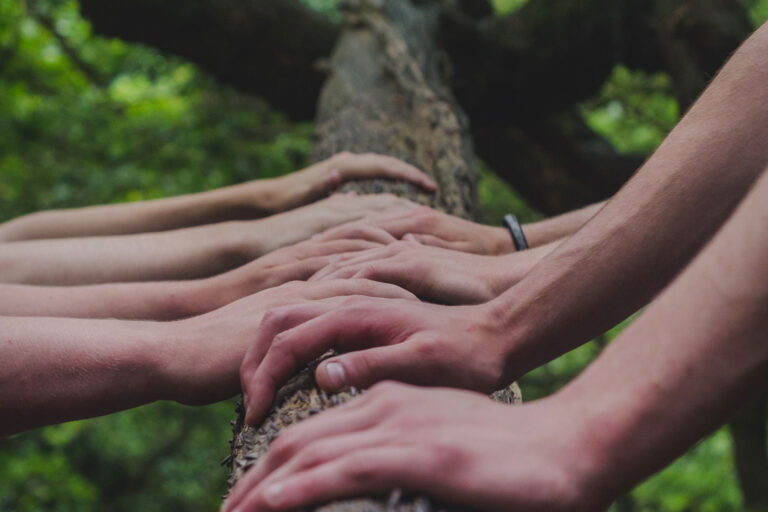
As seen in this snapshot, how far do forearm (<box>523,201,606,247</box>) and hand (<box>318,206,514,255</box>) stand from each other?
0.52 feet

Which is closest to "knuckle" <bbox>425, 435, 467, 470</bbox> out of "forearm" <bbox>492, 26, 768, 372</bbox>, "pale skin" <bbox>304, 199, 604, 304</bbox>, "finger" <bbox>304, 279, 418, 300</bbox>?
"forearm" <bbox>492, 26, 768, 372</bbox>

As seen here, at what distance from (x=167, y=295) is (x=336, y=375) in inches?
42.1

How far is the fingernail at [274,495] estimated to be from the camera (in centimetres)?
96

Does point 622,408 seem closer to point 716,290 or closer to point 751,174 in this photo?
point 716,290

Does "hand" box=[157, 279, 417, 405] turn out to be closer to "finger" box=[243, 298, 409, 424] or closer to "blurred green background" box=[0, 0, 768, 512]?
"finger" box=[243, 298, 409, 424]

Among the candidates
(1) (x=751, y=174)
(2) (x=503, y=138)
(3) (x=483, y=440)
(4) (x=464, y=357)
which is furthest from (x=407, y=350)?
(2) (x=503, y=138)

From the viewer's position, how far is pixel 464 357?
4.42 feet

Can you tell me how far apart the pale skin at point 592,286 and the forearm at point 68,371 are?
38 cm

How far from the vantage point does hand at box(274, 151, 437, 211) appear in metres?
2.78

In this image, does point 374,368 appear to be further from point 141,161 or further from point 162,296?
point 141,161

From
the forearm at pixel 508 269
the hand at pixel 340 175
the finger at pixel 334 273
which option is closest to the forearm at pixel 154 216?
the hand at pixel 340 175

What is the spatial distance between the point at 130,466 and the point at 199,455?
0.77 meters

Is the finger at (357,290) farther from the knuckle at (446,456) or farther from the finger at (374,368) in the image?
the knuckle at (446,456)

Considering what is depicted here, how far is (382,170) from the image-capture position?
2789mm
